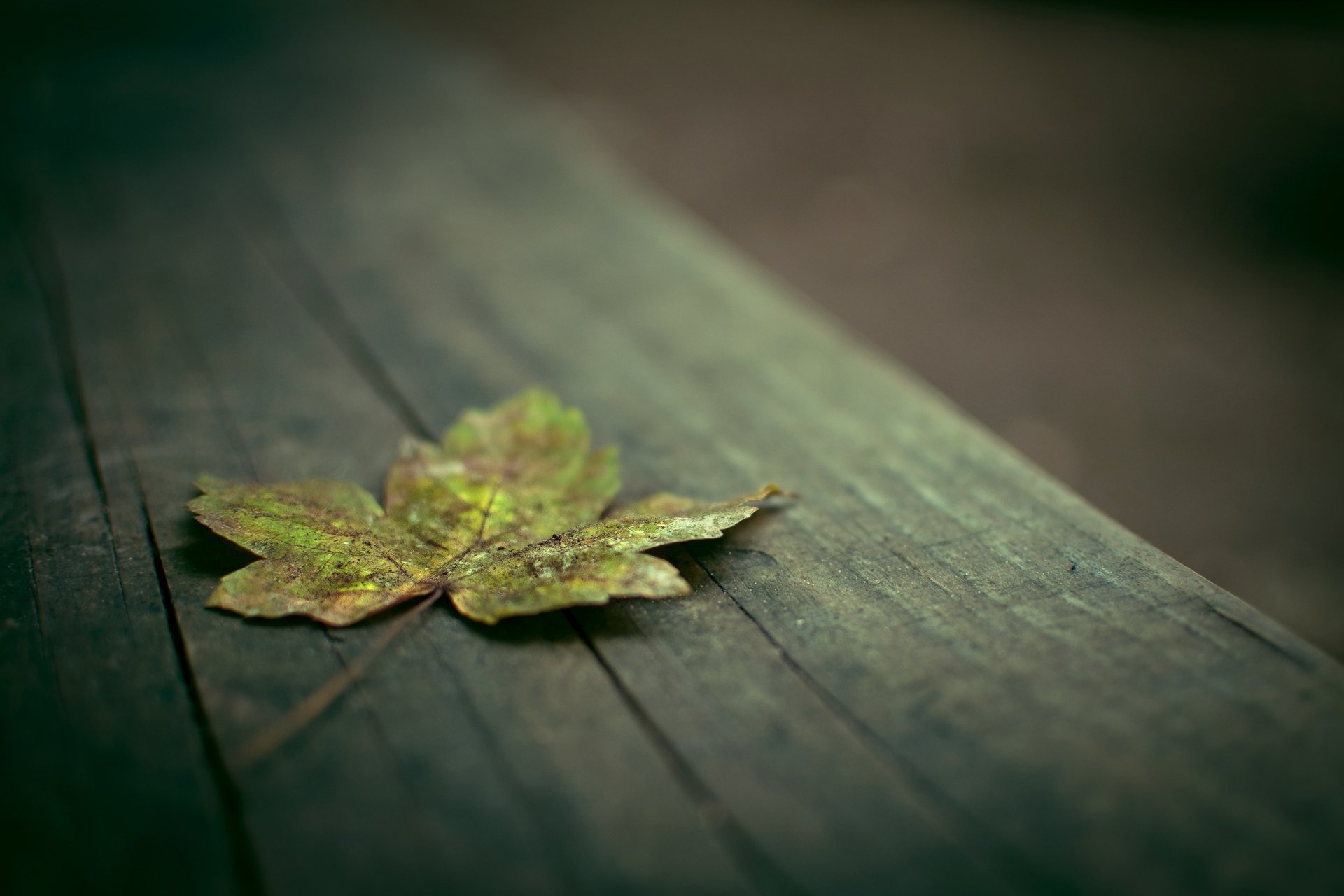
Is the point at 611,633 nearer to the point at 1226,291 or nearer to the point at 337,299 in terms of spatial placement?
the point at 337,299

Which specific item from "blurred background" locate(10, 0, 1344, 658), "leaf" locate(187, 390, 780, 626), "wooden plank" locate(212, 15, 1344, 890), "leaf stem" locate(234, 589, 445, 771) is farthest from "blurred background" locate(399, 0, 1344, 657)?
"leaf stem" locate(234, 589, 445, 771)

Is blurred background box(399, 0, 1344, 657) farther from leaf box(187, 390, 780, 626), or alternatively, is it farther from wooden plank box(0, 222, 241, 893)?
wooden plank box(0, 222, 241, 893)

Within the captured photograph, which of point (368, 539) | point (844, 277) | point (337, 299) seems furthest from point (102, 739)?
point (844, 277)

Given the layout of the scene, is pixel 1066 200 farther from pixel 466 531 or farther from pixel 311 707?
pixel 311 707

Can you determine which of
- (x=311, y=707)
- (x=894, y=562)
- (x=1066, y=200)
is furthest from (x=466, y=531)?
(x=1066, y=200)

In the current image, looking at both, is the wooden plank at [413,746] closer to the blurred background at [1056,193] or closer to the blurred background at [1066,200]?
the blurred background at [1056,193]

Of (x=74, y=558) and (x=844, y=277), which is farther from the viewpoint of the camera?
(x=844, y=277)
